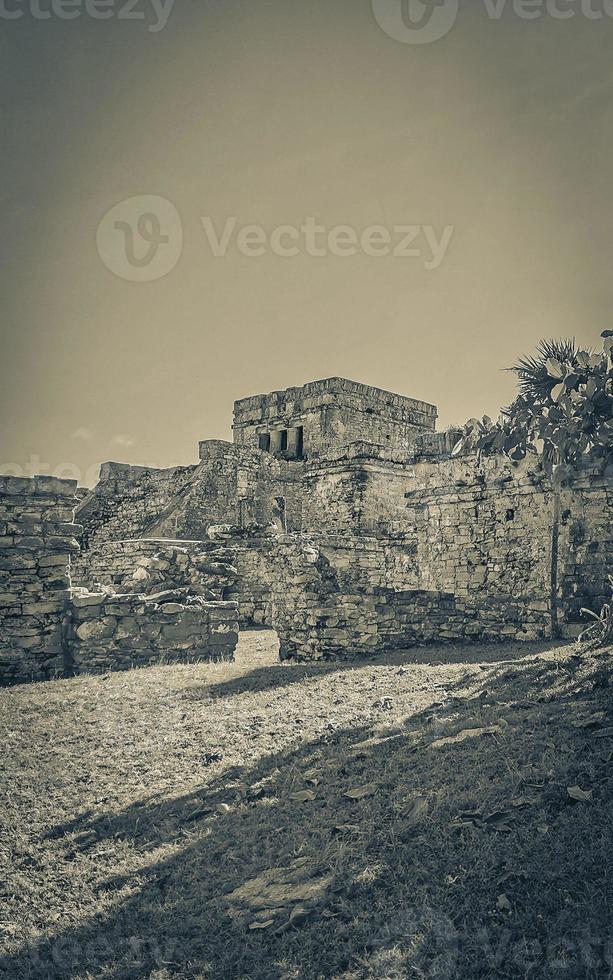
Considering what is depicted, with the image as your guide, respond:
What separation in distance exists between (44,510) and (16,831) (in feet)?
18.4

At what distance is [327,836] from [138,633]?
598cm

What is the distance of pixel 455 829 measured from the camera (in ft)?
11.0

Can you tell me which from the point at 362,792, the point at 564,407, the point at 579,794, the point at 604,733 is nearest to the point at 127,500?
the point at 564,407

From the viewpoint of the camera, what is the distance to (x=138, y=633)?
29.7ft

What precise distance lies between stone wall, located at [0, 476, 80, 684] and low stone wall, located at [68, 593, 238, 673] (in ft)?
0.95

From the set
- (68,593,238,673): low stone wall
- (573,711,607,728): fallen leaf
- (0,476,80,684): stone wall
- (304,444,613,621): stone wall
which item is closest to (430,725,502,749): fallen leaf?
(573,711,607,728): fallen leaf

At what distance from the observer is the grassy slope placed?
267 centimetres

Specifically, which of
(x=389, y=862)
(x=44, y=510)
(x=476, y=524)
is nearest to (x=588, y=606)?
(x=476, y=524)

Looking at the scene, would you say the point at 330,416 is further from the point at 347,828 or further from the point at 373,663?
the point at 347,828

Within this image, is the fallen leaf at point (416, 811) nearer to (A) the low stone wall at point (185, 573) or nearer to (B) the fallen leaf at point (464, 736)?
(B) the fallen leaf at point (464, 736)

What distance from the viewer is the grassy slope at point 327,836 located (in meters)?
2.67

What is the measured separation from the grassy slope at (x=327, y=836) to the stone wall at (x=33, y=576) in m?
2.75

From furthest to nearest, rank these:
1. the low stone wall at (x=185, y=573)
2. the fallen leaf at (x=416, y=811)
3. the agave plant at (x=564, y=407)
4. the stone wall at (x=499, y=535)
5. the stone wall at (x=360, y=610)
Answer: the low stone wall at (x=185, y=573) → the stone wall at (x=499, y=535) → the stone wall at (x=360, y=610) → the agave plant at (x=564, y=407) → the fallen leaf at (x=416, y=811)

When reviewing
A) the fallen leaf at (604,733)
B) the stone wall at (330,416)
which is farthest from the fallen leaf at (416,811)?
the stone wall at (330,416)
